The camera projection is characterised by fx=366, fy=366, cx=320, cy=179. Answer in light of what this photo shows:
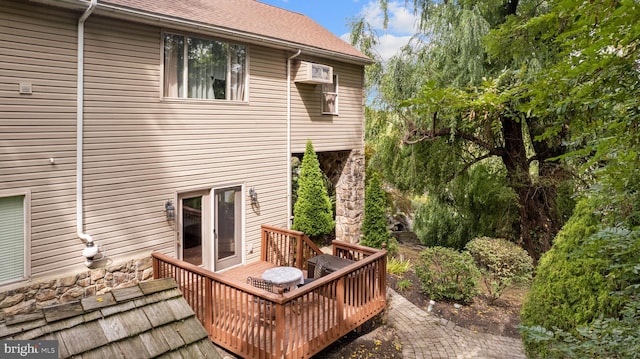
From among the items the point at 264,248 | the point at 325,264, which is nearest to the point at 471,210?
the point at 325,264

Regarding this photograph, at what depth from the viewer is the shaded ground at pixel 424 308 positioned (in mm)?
6121

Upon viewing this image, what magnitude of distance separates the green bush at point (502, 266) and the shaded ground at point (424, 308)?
43 cm

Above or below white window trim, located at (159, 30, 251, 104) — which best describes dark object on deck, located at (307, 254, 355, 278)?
below

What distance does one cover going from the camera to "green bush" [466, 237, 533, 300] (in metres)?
8.44

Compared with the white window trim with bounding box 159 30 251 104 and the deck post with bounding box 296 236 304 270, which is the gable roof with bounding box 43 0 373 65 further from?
the deck post with bounding box 296 236 304 270

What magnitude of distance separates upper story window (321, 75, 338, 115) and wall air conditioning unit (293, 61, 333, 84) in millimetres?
844

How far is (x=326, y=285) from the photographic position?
5.67 m

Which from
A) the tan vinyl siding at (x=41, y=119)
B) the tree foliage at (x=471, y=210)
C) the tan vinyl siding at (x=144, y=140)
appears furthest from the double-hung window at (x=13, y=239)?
the tree foliage at (x=471, y=210)

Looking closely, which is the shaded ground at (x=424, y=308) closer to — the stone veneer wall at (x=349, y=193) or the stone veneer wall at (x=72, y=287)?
the stone veneer wall at (x=349, y=193)

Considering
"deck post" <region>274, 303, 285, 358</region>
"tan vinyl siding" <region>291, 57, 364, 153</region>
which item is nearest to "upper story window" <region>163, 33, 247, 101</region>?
"tan vinyl siding" <region>291, 57, 364, 153</region>

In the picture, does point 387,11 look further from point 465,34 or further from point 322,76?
point 322,76

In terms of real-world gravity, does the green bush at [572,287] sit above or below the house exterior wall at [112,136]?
below

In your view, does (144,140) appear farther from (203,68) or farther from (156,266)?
(156,266)

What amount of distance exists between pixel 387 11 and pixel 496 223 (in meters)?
7.78
